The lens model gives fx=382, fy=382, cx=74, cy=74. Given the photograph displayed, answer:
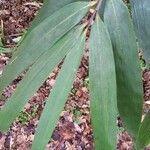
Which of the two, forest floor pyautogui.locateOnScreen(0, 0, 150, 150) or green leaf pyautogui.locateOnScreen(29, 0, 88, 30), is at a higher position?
green leaf pyautogui.locateOnScreen(29, 0, 88, 30)

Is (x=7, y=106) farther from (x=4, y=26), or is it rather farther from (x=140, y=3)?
(x=4, y=26)

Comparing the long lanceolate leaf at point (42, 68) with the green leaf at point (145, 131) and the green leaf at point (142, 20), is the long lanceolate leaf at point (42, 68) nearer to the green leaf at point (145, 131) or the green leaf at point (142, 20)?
the green leaf at point (142, 20)

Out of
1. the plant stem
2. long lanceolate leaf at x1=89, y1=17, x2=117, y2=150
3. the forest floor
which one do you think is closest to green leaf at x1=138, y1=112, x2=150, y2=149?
long lanceolate leaf at x1=89, y1=17, x2=117, y2=150

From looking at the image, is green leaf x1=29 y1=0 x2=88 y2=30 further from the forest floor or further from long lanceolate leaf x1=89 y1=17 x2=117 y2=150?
the forest floor

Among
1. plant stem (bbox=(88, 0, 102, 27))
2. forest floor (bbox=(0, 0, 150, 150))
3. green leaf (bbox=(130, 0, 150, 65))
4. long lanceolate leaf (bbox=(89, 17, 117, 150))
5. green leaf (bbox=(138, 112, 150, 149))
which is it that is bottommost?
forest floor (bbox=(0, 0, 150, 150))

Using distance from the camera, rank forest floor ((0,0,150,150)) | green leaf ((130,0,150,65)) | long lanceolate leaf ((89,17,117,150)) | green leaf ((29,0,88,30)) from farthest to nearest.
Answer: forest floor ((0,0,150,150))
green leaf ((29,0,88,30))
green leaf ((130,0,150,65))
long lanceolate leaf ((89,17,117,150))

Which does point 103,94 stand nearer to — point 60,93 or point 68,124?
point 60,93

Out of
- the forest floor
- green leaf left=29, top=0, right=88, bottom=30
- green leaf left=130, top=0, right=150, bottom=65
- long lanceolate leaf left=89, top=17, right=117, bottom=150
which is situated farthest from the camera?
the forest floor
